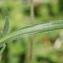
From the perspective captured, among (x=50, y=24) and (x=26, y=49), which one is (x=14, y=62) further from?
(x=50, y=24)

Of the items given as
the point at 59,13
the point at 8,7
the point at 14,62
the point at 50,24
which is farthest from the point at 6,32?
the point at 59,13

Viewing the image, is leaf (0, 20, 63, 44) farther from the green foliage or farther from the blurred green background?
the blurred green background

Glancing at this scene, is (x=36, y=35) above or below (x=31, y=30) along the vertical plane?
above

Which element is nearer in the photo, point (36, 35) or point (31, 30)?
point (31, 30)

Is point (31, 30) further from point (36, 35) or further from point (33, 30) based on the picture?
point (36, 35)

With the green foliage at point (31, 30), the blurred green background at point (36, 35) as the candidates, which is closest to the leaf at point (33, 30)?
the green foliage at point (31, 30)

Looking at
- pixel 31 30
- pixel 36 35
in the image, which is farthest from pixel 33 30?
pixel 36 35

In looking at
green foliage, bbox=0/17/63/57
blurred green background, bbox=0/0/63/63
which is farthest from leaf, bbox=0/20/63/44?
blurred green background, bbox=0/0/63/63

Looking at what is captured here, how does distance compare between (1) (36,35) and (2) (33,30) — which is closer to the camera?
(2) (33,30)

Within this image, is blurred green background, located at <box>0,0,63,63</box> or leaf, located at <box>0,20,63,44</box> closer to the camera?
leaf, located at <box>0,20,63,44</box>
